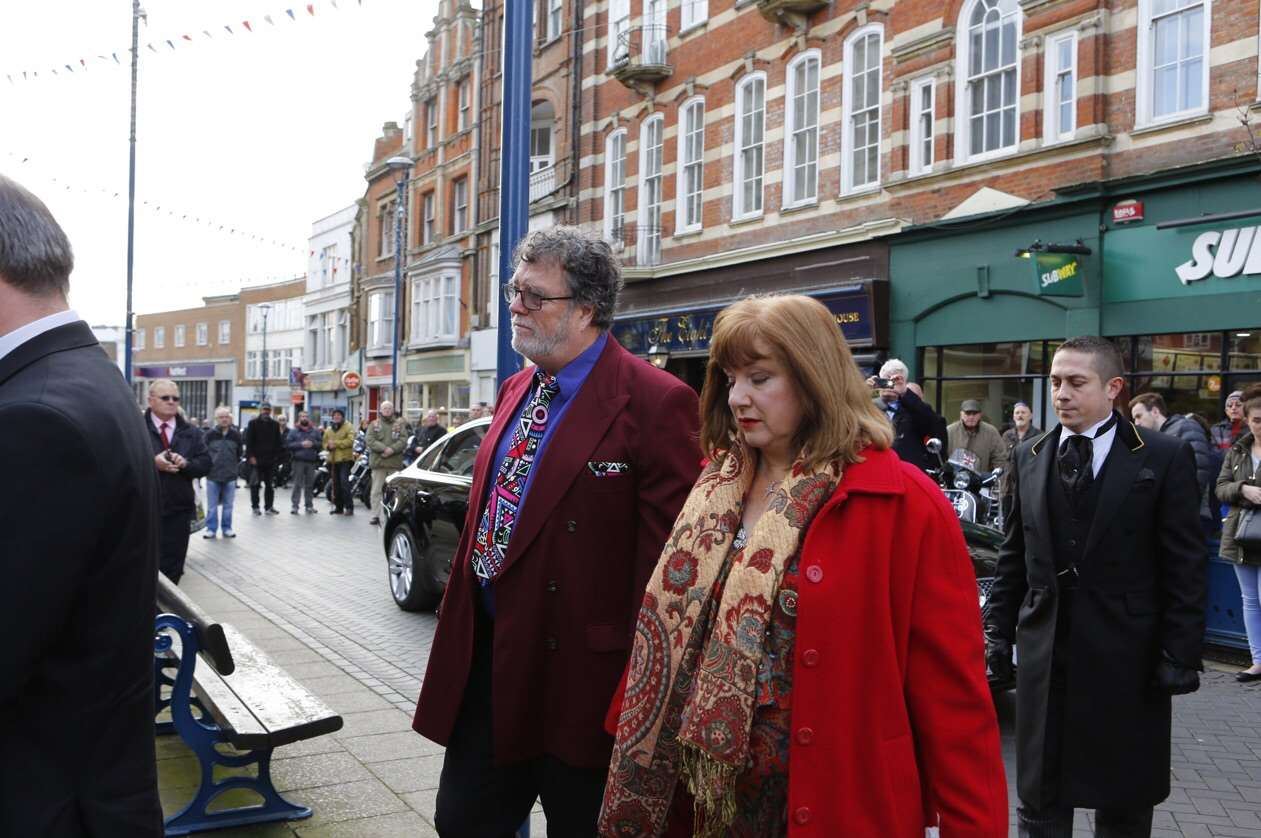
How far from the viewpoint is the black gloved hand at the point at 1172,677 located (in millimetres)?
3479

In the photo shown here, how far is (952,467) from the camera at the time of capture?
1123 cm

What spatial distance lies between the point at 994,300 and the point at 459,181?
23.3 m

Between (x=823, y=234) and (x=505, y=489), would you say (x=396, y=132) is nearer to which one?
(x=823, y=234)

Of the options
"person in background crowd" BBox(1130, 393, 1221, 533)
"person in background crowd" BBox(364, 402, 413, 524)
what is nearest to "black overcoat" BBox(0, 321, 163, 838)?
"person in background crowd" BBox(1130, 393, 1221, 533)

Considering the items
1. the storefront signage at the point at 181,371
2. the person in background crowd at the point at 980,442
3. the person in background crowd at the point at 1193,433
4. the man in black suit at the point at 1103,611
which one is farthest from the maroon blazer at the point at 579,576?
the storefront signage at the point at 181,371

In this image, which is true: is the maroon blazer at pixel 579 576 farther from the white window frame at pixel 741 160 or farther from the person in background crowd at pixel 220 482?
the white window frame at pixel 741 160

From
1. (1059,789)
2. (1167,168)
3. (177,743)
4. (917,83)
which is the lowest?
(177,743)

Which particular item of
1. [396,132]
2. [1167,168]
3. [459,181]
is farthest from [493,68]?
[1167,168]

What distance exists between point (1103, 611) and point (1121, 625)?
0.07m

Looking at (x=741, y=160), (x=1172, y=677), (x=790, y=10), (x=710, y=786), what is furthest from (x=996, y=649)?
(x=741, y=160)

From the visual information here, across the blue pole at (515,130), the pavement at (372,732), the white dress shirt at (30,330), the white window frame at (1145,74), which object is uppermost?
the white window frame at (1145,74)

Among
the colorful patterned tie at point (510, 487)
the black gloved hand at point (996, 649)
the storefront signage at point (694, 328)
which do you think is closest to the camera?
the colorful patterned tie at point (510, 487)

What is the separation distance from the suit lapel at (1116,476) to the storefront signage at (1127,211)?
1093 cm

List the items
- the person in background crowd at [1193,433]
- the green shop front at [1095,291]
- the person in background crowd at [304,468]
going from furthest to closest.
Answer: the person in background crowd at [304,468], the green shop front at [1095,291], the person in background crowd at [1193,433]
